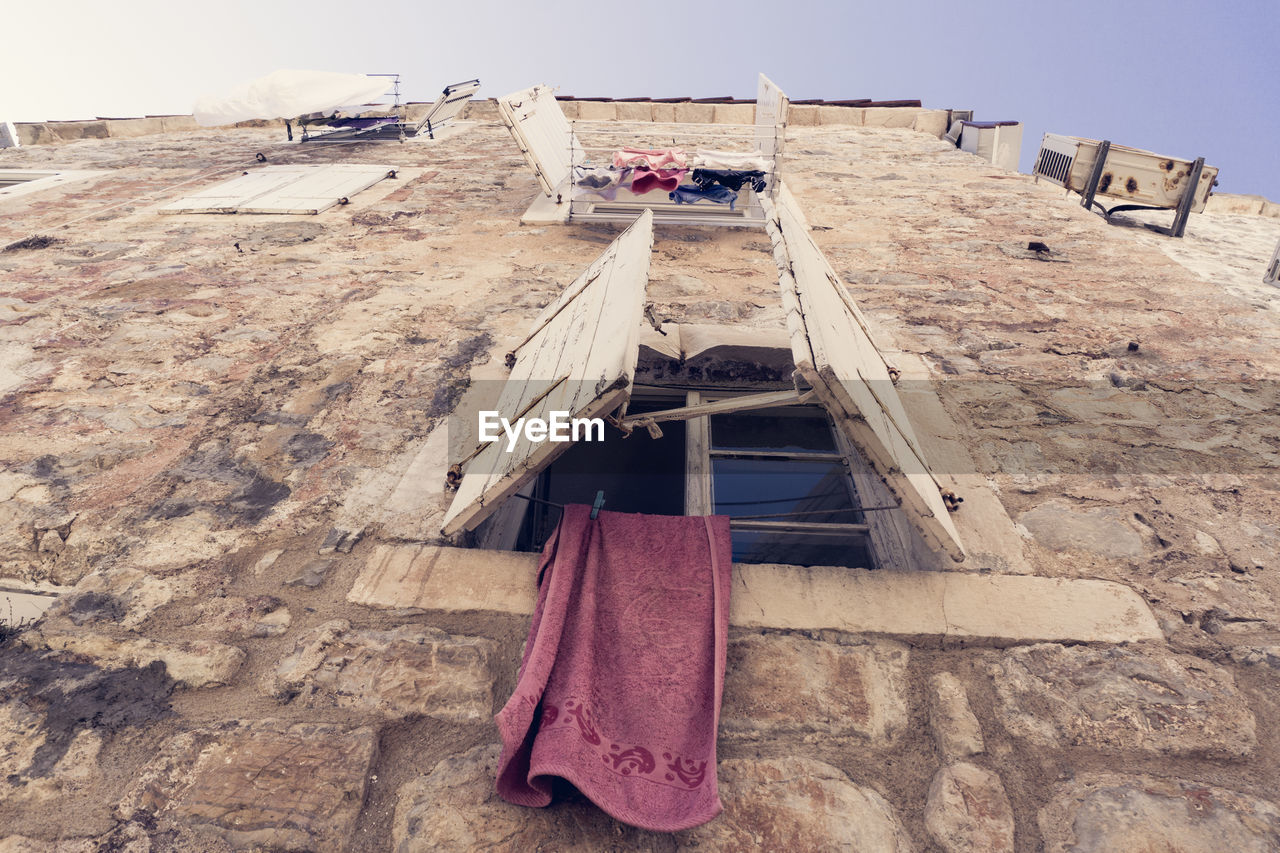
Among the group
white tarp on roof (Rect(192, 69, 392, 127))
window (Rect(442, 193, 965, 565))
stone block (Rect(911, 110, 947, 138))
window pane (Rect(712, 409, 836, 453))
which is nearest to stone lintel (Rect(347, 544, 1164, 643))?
window (Rect(442, 193, 965, 565))

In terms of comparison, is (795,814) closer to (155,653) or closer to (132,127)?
(155,653)

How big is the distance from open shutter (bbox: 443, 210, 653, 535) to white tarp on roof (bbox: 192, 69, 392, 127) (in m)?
7.14

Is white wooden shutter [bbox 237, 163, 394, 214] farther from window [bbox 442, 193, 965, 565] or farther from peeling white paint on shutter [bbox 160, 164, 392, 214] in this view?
window [bbox 442, 193, 965, 565]

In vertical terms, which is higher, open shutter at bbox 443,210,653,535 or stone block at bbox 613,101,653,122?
stone block at bbox 613,101,653,122

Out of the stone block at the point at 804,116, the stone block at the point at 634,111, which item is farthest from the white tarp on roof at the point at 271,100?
the stone block at the point at 804,116

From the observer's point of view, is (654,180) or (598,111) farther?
(598,111)

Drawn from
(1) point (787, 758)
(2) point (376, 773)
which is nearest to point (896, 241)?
(1) point (787, 758)

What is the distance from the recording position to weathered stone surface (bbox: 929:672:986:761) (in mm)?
1656

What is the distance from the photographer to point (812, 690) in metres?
1.79

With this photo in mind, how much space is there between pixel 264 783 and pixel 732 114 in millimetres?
10243

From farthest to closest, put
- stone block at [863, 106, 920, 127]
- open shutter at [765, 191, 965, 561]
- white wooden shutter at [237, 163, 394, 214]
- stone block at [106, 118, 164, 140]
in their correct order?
stone block at [863, 106, 920, 127] → stone block at [106, 118, 164, 140] → white wooden shutter at [237, 163, 394, 214] → open shutter at [765, 191, 965, 561]

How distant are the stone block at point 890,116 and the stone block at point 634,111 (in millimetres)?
3066

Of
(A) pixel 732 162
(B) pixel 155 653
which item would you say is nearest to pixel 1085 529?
(B) pixel 155 653

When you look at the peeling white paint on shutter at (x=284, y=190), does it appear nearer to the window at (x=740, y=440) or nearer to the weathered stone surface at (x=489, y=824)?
the window at (x=740, y=440)
